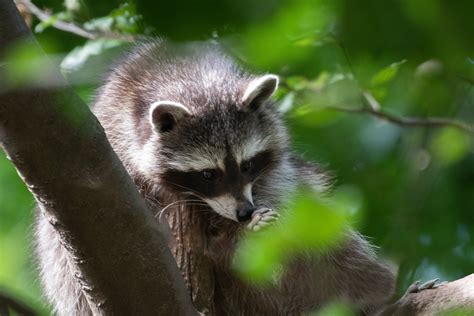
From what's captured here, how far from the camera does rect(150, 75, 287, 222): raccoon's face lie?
3.41m

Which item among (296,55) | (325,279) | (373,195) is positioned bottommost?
(325,279)

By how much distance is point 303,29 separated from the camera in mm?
688

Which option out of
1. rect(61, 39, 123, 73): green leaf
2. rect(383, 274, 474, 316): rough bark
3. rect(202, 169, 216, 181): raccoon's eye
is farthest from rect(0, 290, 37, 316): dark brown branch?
rect(202, 169, 216, 181): raccoon's eye

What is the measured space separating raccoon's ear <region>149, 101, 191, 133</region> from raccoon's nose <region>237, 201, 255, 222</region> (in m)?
0.59

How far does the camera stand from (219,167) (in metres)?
3.43

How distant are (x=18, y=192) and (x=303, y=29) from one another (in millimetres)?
3432

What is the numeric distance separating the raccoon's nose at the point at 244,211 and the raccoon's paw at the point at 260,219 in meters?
0.03

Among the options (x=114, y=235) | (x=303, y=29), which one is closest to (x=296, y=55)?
(x=303, y=29)

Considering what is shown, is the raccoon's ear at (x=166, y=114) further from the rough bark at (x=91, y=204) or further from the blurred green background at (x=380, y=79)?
the blurred green background at (x=380, y=79)

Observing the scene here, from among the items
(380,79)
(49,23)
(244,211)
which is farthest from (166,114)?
(380,79)

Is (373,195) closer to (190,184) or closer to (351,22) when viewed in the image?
(351,22)

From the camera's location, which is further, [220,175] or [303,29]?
[220,175]

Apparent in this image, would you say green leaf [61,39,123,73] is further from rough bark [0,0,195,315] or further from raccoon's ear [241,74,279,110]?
raccoon's ear [241,74,279,110]

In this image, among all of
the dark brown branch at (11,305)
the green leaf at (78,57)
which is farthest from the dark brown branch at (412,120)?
the dark brown branch at (11,305)
